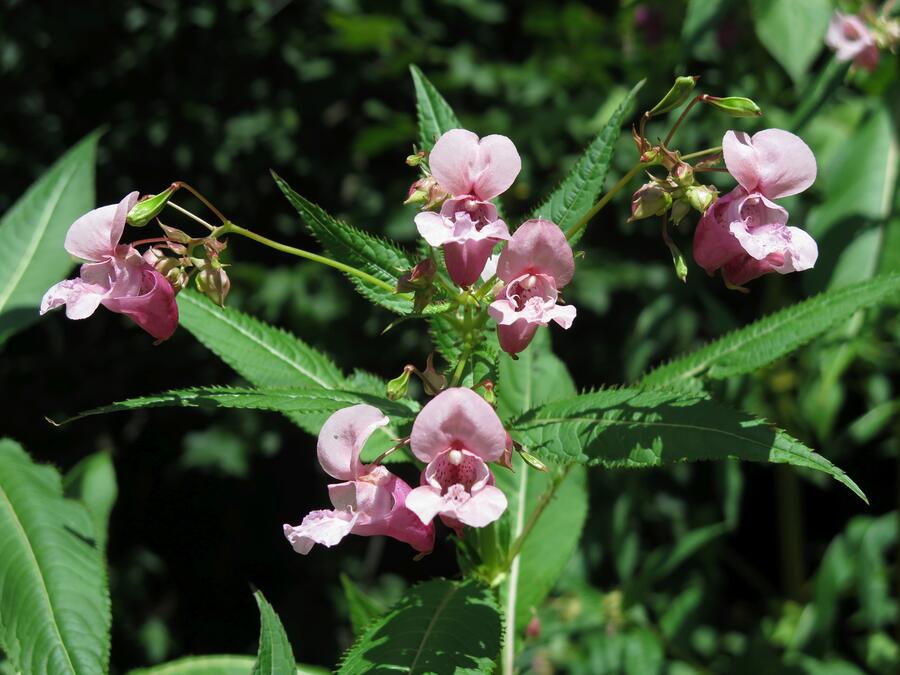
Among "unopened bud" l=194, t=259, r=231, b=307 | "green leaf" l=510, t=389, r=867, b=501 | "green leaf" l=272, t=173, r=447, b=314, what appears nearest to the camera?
"green leaf" l=510, t=389, r=867, b=501

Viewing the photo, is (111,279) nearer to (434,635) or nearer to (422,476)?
(422,476)

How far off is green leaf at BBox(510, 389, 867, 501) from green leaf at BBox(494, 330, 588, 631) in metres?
0.38

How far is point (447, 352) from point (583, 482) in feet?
1.85

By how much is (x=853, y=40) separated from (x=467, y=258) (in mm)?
1756

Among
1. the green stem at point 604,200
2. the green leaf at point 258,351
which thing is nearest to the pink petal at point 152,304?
the green leaf at point 258,351

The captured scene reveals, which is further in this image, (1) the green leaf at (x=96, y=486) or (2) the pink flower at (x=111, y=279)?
(1) the green leaf at (x=96, y=486)

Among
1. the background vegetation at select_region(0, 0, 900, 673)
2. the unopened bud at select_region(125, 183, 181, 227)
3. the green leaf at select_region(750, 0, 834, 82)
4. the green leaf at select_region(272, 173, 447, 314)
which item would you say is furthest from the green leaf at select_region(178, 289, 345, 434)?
the background vegetation at select_region(0, 0, 900, 673)

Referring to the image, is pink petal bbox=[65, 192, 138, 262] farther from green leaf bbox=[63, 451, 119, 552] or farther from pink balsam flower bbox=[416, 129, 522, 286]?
green leaf bbox=[63, 451, 119, 552]

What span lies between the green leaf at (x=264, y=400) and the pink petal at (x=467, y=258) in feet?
0.68

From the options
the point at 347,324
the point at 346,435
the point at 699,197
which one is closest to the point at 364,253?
the point at 346,435

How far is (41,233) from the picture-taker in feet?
6.82

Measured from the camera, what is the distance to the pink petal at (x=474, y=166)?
4.16 feet

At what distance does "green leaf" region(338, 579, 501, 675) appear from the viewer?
1.25 metres

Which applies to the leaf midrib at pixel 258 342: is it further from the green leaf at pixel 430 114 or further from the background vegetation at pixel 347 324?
the background vegetation at pixel 347 324
